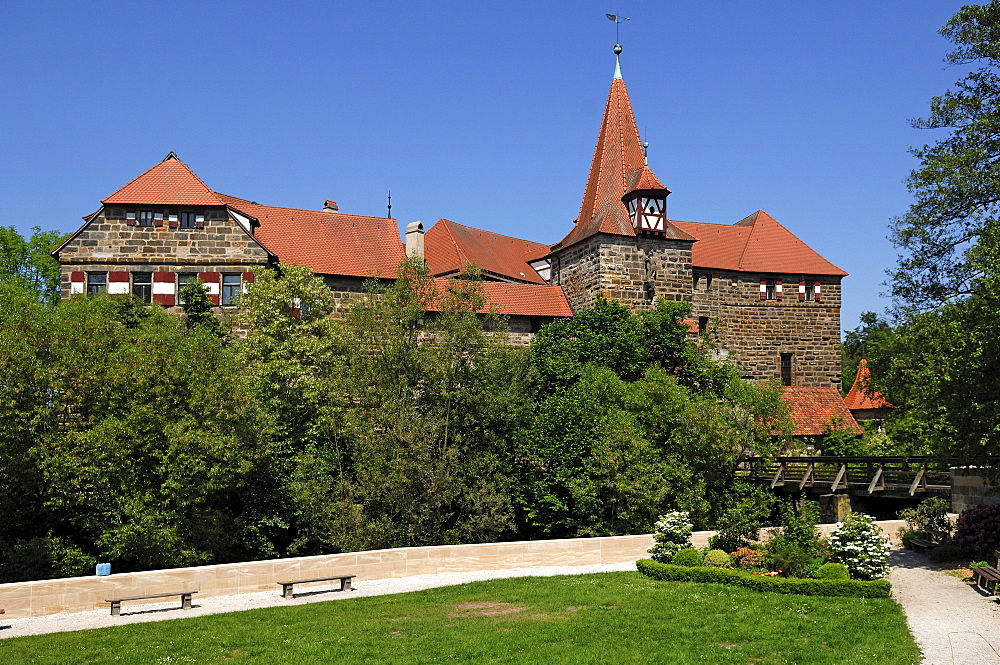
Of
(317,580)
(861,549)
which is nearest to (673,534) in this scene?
(861,549)

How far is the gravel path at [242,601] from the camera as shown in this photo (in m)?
14.5

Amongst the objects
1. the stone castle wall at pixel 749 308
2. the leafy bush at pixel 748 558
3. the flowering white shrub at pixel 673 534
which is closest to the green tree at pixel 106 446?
the flowering white shrub at pixel 673 534

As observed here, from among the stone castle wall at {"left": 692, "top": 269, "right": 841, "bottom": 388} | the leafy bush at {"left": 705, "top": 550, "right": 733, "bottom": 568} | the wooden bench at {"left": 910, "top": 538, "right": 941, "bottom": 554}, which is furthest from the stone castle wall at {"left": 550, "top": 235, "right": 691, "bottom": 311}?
the leafy bush at {"left": 705, "top": 550, "right": 733, "bottom": 568}

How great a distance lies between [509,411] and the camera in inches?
1164

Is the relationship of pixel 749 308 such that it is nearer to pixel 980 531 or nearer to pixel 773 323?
pixel 773 323

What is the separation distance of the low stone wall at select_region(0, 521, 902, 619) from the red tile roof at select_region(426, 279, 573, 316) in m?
19.2

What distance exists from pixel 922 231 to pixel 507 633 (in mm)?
18826

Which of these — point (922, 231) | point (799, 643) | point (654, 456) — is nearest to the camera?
point (799, 643)

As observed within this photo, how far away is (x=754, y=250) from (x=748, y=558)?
32850 mm

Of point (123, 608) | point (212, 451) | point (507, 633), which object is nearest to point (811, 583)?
point (507, 633)

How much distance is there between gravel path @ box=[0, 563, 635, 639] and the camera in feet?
47.7

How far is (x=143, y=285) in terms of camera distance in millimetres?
35062

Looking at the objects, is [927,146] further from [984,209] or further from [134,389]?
[134,389]

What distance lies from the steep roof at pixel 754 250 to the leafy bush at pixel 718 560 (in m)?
29.1
